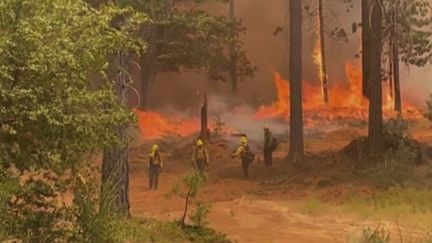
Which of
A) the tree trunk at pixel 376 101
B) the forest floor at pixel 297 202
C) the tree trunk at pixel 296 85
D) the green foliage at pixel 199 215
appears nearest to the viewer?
the green foliage at pixel 199 215

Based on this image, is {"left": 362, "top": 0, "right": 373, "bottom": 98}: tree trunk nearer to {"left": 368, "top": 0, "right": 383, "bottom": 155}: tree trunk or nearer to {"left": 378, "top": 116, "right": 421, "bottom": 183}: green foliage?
{"left": 368, "top": 0, "right": 383, "bottom": 155}: tree trunk

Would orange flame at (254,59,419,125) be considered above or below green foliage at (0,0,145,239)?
above

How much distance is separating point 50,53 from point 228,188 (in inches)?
499

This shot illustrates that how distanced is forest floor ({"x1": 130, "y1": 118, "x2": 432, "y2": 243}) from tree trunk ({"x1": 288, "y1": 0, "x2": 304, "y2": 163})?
0.66m

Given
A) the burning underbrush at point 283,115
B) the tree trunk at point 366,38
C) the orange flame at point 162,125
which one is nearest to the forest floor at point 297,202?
the tree trunk at point 366,38

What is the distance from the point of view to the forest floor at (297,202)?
512 inches

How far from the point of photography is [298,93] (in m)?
22.7

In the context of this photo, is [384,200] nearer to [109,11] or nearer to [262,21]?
[109,11]

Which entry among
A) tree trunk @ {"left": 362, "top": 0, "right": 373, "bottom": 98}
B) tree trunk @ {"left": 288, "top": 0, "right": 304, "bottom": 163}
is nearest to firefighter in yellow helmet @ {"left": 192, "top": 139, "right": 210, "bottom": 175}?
tree trunk @ {"left": 288, "top": 0, "right": 304, "bottom": 163}

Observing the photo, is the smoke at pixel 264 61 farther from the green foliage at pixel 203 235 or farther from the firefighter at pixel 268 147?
the green foliage at pixel 203 235

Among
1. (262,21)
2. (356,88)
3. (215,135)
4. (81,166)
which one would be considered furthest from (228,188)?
(262,21)

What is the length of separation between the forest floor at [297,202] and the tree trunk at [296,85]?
2.16 feet

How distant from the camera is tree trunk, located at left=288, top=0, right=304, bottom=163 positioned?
22.4 meters

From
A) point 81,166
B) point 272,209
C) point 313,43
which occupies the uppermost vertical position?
point 313,43
